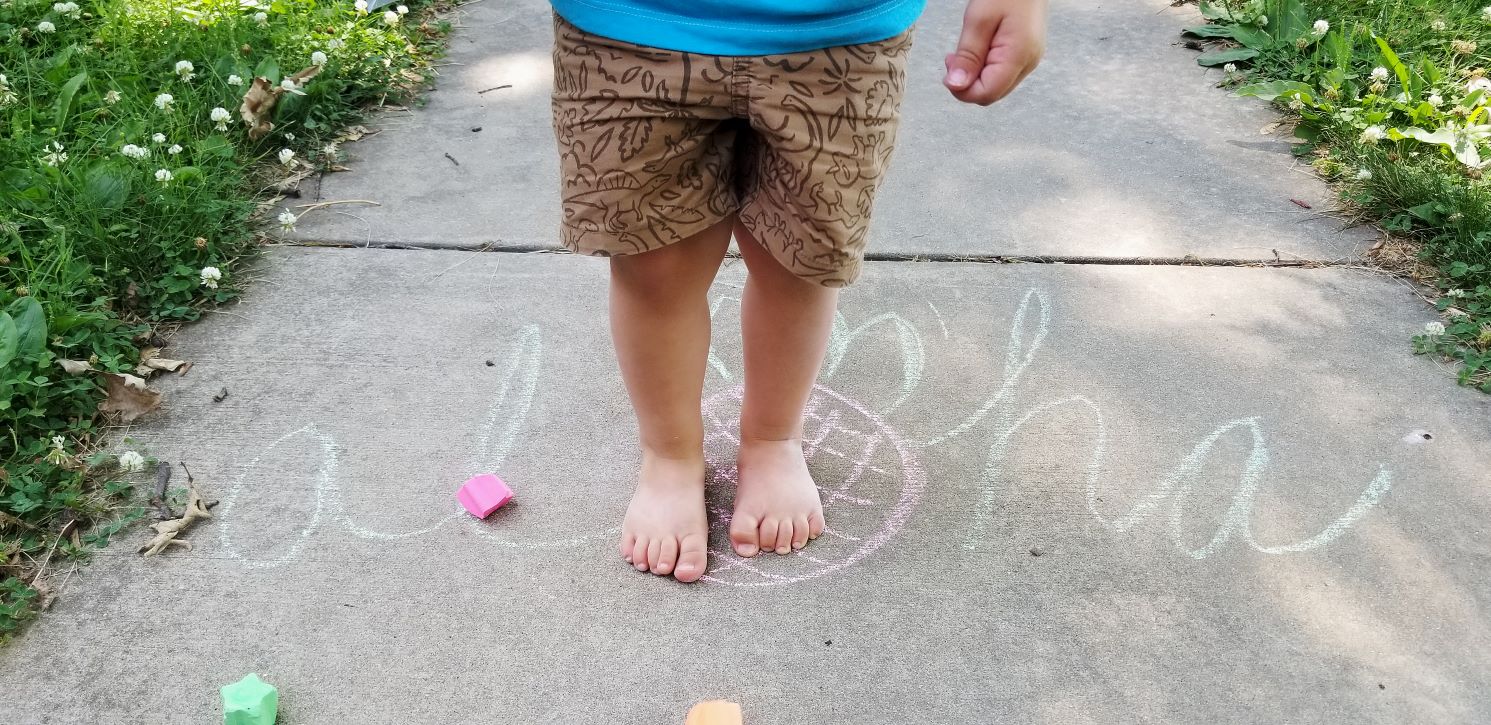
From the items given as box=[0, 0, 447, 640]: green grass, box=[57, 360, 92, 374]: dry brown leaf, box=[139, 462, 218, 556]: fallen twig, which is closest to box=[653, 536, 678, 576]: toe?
box=[139, 462, 218, 556]: fallen twig

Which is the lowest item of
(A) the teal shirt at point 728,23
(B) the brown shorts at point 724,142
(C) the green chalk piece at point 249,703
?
(C) the green chalk piece at point 249,703

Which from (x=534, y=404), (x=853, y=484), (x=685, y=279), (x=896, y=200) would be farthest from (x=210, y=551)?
(x=896, y=200)

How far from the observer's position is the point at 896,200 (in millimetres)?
2422

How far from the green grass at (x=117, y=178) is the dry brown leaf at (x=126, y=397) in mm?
17

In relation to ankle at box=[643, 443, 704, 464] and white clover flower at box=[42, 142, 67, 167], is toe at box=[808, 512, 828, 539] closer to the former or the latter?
ankle at box=[643, 443, 704, 464]

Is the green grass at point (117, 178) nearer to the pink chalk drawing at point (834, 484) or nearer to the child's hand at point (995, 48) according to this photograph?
the pink chalk drawing at point (834, 484)

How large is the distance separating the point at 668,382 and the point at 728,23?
537 millimetres

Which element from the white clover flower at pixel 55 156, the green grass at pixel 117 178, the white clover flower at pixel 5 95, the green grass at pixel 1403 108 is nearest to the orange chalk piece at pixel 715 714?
the green grass at pixel 117 178

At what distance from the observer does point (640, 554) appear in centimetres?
154

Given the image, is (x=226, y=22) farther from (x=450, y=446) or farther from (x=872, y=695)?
(x=872, y=695)

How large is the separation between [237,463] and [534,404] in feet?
1.57

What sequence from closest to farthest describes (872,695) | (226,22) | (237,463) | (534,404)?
1. (872,695)
2. (237,463)
3. (534,404)
4. (226,22)

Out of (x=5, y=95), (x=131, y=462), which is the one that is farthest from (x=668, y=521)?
(x=5, y=95)

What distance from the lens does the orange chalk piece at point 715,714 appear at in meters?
1.33
